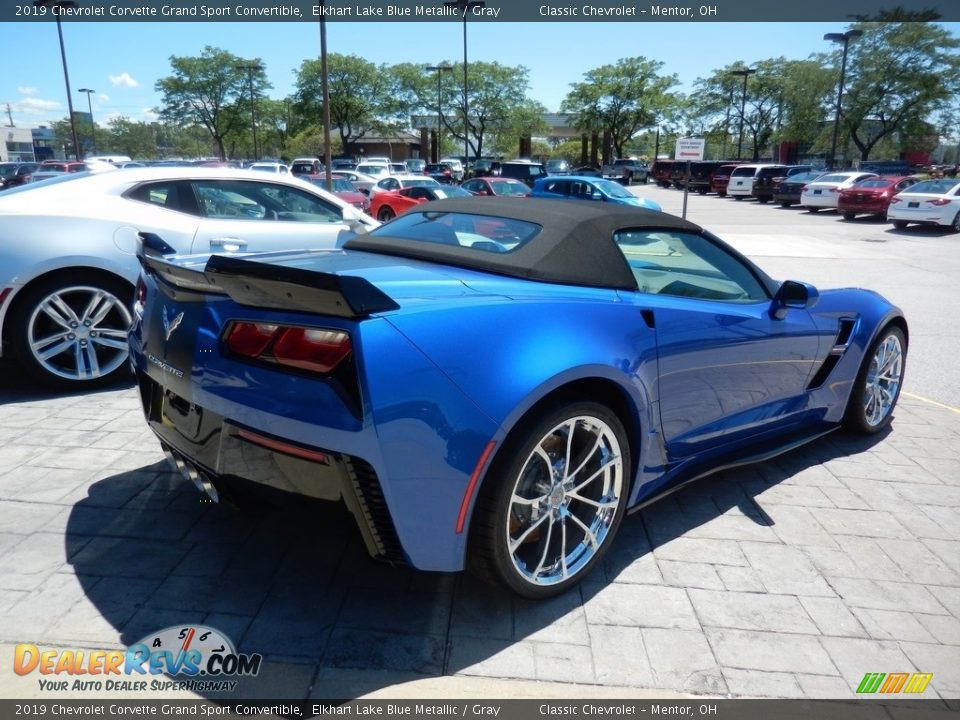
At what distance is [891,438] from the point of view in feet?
14.9

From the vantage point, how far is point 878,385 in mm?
4430

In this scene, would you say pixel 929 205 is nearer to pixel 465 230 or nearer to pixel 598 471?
pixel 465 230

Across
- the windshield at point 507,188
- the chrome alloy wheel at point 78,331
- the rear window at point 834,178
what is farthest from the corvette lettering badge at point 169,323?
the rear window at point 834,178

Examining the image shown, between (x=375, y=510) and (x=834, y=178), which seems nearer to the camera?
(x=375, y=510)

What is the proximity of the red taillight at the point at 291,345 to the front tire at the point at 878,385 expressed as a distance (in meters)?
3.39

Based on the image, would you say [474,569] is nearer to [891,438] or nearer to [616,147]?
[891,438]

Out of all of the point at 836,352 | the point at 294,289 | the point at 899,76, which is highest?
the point at 899,76

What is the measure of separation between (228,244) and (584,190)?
17.1 metres

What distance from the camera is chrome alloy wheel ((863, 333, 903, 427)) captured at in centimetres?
430

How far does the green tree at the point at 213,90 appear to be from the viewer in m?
60.1

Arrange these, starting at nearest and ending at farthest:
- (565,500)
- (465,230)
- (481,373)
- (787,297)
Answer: (481,373), (565,500), (465,230), (787,297)

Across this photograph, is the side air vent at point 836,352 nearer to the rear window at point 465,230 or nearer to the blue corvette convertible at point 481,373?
the blue corvette convertible at point 481,373

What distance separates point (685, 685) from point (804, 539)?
130 cm

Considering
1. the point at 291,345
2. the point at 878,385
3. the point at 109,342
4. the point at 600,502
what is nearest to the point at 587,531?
the point at 600,502
